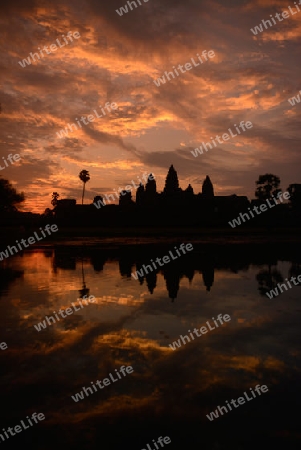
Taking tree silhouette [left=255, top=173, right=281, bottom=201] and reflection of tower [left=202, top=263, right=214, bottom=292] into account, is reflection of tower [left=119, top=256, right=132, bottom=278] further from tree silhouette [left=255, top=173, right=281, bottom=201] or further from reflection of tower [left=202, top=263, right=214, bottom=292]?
tree silhouette [left=255, top=173, right=281, bottom=201]

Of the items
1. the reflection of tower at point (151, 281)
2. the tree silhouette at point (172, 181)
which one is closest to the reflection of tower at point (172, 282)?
the reflection of tower at point (151, 281)

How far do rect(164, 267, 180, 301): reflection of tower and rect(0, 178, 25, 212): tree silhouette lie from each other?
1847 inches

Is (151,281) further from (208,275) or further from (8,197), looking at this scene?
(8,197)

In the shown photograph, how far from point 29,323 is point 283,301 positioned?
728 centimetres

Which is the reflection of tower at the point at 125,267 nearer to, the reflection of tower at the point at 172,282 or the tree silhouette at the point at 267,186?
the reflection of tower at the point at 172,282

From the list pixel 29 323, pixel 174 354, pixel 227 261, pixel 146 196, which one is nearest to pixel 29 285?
pixel 29 323

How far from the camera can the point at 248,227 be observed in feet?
228

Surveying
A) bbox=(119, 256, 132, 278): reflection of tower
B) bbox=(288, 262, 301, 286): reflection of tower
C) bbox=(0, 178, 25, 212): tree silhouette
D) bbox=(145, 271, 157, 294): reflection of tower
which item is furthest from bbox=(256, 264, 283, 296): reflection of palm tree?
bbox=(0, 178, 25, 212): tree silhouette

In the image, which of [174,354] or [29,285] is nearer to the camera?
[174,354]

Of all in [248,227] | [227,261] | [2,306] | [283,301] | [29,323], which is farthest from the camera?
[248,227]

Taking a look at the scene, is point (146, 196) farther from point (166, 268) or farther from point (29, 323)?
point (29, 323)

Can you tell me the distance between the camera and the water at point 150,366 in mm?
4281

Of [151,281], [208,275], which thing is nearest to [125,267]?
[151,281]

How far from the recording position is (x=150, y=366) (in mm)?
6098
